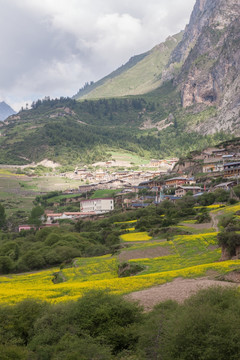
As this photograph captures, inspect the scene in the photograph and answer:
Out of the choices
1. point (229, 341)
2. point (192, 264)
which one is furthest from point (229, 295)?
point (192, 264)

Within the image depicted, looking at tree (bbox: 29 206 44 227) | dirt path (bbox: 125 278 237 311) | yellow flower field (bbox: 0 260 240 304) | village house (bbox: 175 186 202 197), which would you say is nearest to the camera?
dirt path (bbox: 125 278 237 311)

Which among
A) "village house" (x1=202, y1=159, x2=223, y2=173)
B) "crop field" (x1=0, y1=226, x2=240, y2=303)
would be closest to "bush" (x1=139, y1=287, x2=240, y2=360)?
"crop field" (x1=0, y1=226, x2=240, y2=303)

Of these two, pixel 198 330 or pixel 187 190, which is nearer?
pixel 198 330

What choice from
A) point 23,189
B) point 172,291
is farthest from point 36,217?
point 172,291

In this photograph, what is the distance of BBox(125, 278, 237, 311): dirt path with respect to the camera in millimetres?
28427

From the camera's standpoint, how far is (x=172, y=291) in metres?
30.0

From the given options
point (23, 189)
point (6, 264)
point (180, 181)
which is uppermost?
point (23, 189)

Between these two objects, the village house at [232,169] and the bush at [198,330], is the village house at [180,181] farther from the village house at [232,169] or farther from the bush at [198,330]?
the bush at [198,330]

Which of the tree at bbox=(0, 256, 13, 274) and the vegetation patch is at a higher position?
the vegetation patch

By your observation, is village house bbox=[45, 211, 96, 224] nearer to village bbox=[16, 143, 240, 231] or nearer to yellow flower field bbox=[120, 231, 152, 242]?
village bbox=[16, 143, 240, 231]

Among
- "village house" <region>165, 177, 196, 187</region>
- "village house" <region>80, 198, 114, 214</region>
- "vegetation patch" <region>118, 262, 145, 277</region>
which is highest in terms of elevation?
"village house" <region>165, 177, 196, 187</region>

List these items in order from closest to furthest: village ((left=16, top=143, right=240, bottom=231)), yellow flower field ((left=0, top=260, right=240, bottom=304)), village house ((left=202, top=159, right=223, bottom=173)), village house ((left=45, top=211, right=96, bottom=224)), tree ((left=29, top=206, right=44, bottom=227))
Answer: yellow flower field ((left=0, top=260, right=240, bottom=304)) < village ((left=16, top=143, right=240, bottom=231)) < tree ((left=29, top=206, right=44, bottom=227)) < village house ((left=45, top=211, right=96, bottom=224)) < village house ((left=202, top=159, right=223, bottom=173))

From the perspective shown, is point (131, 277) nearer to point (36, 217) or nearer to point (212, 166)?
point (36, 217)

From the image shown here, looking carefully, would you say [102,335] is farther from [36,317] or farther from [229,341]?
[229,341]
